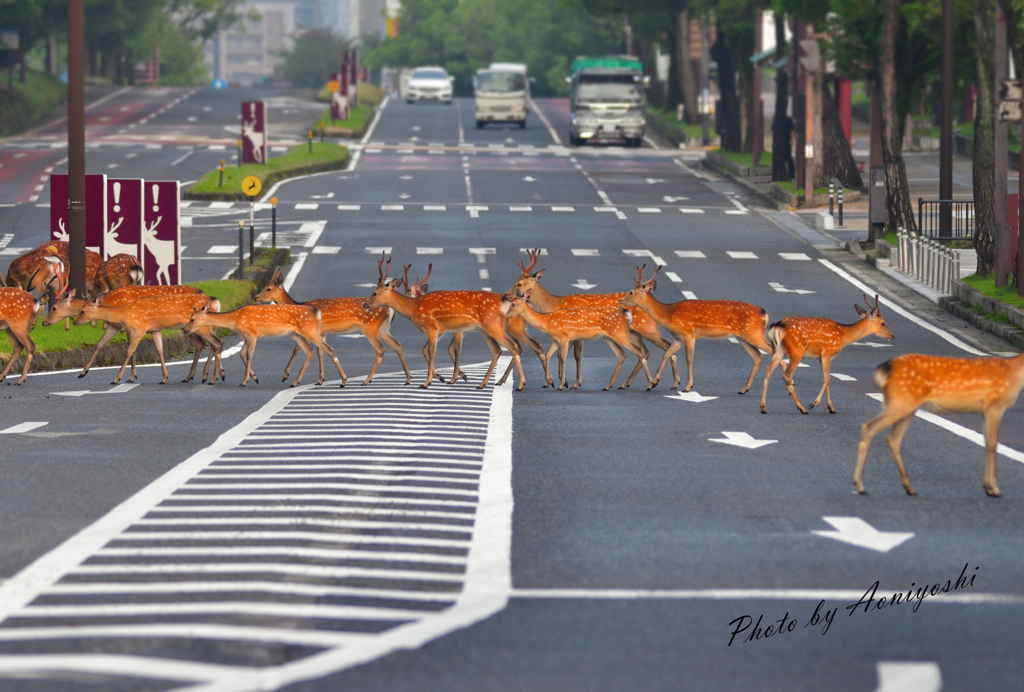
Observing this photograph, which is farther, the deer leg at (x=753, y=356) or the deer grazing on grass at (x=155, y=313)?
the deer grazing on grass at (x=155, y=313)

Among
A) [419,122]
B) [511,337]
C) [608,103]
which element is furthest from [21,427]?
[419,122]

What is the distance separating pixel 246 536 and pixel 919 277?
26828mm

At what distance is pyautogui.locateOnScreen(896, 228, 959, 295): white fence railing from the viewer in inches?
1290

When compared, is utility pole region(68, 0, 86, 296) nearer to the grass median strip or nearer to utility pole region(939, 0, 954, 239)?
utility pole region(939, 0, 954, 239)

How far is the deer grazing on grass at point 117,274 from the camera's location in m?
24.8

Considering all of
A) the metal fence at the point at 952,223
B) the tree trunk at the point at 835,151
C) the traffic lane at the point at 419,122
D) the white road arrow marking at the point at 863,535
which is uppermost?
the traffic lane at the point at 419,122

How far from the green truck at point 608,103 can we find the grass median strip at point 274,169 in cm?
1193

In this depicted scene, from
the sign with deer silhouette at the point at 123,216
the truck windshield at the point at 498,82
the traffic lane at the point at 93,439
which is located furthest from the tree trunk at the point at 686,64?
the traffic lane at the point at 93,439

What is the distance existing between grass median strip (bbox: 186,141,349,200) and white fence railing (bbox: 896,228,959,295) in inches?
744

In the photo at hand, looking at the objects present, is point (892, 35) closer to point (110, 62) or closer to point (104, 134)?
point (104, 134)

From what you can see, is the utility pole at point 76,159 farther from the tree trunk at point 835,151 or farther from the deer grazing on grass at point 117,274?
the tree trunk at point 835,151

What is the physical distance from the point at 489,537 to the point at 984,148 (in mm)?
25159

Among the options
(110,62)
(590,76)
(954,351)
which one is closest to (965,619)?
(954,351)

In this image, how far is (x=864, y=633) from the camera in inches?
337
